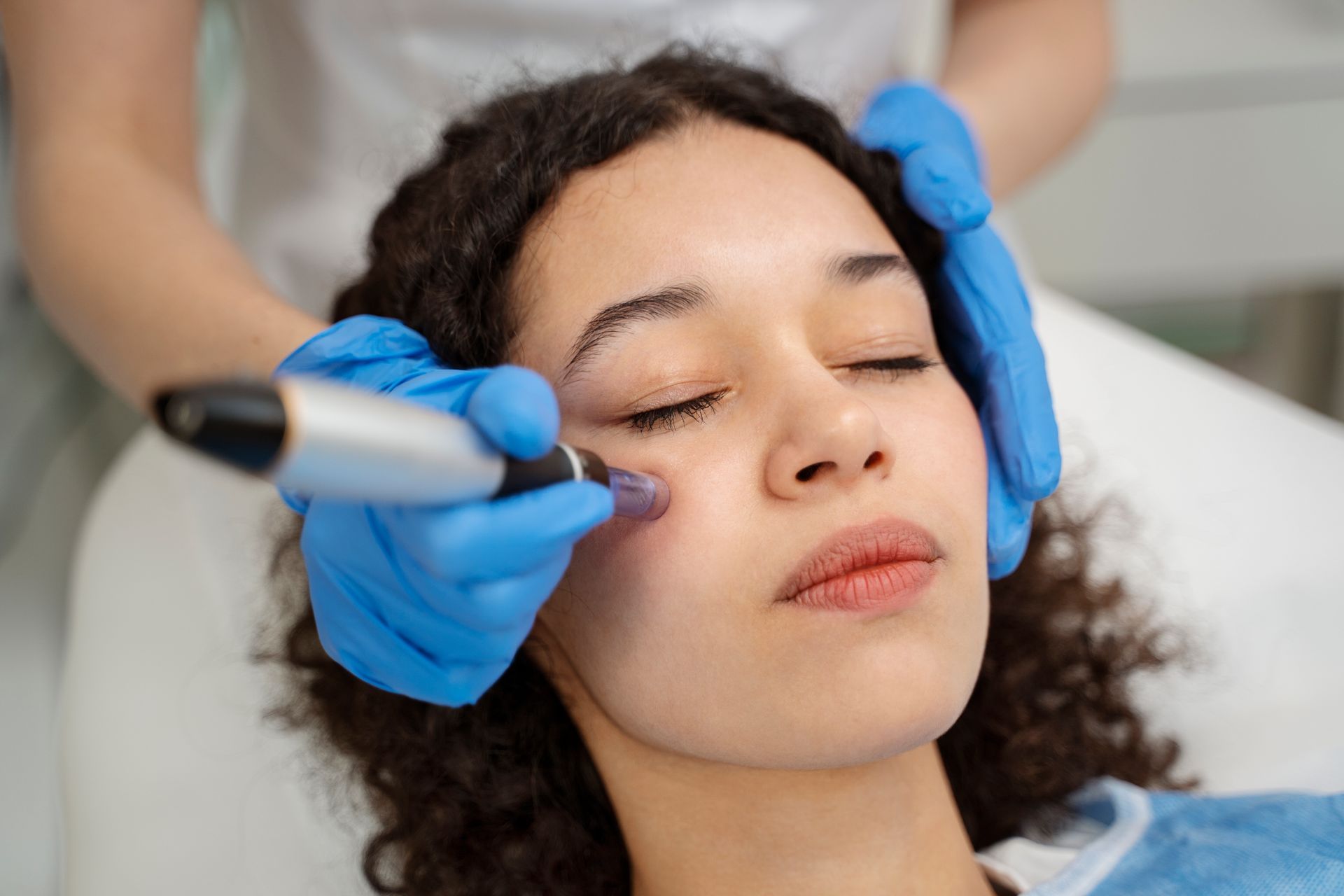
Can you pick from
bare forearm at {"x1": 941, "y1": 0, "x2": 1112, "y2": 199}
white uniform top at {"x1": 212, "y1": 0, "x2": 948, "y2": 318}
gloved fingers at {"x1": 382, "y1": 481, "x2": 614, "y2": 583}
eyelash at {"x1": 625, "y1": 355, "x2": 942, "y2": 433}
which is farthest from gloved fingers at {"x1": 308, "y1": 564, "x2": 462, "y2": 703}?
bare forearm at {"x1": 941, "y1": 0, "x2": 1112, "y2": 199}

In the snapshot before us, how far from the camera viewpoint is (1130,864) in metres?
1.00

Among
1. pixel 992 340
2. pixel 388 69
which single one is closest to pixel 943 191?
pixel 992 340

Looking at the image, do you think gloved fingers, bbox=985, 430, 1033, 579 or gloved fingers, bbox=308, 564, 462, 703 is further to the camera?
gloved fingers, bbox=985, 430, 1033, 579

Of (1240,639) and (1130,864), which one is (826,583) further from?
(1240,639)

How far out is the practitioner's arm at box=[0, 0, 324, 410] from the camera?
979 mm

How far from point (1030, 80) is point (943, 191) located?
0.58 metres

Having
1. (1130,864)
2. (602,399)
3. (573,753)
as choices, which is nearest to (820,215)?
(602,399)

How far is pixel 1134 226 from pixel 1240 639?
117cm

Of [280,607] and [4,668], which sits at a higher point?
[280,607]

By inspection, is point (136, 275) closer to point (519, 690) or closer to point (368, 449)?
point (519, 690)

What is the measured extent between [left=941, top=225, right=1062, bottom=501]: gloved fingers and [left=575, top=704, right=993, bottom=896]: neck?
0.27 m

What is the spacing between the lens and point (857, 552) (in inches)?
31.3

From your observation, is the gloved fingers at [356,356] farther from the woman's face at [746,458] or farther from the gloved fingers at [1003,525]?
the gloved fingers at [1003,525]

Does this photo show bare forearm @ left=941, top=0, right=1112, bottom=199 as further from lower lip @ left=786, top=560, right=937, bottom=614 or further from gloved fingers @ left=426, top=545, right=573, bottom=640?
gloved fingers @ left=426, top=545, right=573, bottom=640
